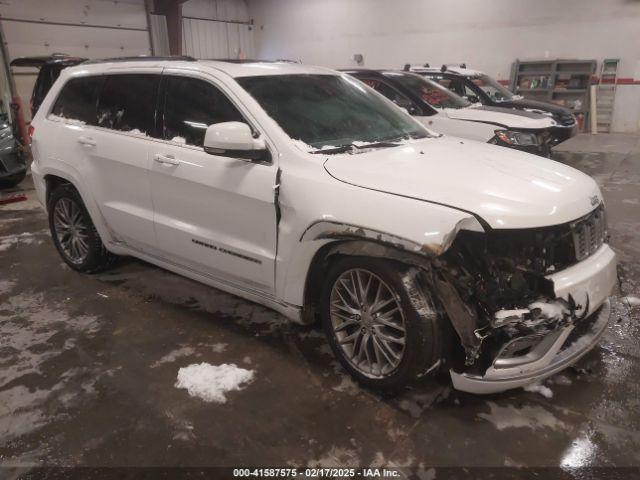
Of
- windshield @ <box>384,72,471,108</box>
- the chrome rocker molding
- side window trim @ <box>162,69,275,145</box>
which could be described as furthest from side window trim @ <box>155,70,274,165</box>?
windshield @ <box>384,72,471,108</box>

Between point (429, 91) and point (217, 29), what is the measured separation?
1162 centimetres

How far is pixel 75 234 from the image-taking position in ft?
13.4

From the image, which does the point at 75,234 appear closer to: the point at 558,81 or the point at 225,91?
the point at 225,91

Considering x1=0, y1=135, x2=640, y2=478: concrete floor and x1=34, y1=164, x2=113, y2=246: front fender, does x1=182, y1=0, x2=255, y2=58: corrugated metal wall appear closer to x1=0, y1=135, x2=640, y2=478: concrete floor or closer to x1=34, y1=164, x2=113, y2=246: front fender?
x1=34, y1=164, x2=113, y2=246: front fender

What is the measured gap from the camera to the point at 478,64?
13.9 meters

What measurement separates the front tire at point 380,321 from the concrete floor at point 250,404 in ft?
0.59

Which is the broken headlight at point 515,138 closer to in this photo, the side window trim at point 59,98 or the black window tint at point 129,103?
the black window tint at point 129,103

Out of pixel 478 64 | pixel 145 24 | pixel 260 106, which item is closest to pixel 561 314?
pixel 260 106

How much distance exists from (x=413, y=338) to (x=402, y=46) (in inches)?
561

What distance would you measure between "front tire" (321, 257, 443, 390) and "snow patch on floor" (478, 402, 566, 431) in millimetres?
458

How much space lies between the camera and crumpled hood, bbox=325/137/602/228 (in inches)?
85.9

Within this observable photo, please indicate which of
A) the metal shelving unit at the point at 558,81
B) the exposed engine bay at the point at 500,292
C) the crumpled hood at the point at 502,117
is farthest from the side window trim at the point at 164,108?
the metal shelving unit at the point at 558,81

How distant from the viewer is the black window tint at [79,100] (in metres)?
3.68

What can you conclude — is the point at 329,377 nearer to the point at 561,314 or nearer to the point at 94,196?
the point at 561,314
